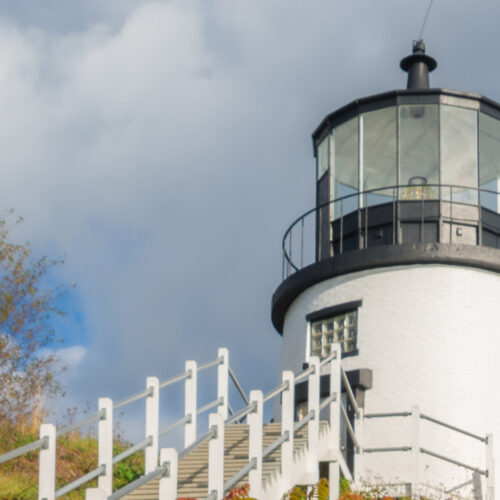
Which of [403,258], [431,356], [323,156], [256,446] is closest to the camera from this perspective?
[256,446]

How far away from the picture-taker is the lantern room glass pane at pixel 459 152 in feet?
54.5

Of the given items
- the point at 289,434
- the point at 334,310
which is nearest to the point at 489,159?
the point at 334,310

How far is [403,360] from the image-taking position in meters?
Result: 15.4

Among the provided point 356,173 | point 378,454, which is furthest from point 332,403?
point 356,173

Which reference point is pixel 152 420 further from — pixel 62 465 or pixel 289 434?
pixel 62 465

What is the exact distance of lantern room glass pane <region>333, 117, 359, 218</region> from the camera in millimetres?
17359

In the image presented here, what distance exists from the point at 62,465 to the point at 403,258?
6.08 meters

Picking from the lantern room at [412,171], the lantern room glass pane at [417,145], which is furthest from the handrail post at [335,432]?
the lantern room glass pane at [417,145]

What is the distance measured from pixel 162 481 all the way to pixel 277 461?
3.15 meters

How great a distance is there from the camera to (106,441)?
422 inches

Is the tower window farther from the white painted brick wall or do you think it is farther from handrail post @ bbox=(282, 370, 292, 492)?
handrail post @ bbox=(282, 370, 292, 492)

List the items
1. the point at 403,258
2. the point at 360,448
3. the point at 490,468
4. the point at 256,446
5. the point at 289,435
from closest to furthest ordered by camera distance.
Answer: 1. the point at 256,446
2. the point at 289,435
3. the point at 490,468
4. the point at 360,448
5. the point at 403,258

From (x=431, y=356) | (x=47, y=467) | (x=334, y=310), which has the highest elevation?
(x=334, y=310)

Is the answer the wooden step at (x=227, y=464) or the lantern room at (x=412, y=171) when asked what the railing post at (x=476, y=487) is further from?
the lantern room at (x=412, y=171)
